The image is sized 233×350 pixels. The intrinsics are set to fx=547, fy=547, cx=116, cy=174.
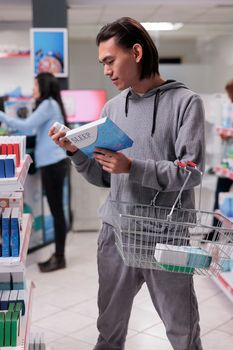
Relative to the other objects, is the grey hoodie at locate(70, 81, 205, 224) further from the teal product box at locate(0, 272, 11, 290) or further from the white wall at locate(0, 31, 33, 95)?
the white wall at locate(0, 31, 33, 95)

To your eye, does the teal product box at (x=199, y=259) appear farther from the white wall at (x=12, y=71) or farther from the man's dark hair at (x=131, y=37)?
the white wall at (x=12, y=71)

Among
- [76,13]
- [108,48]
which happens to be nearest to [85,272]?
[108,48]

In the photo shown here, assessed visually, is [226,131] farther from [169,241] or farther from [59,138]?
[59,138]

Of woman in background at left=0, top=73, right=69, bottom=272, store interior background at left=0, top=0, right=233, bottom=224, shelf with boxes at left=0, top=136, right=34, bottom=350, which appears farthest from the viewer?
store interior background at left=0, top=0, right=233, bottom=224

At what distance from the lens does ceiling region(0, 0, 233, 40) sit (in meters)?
8.31

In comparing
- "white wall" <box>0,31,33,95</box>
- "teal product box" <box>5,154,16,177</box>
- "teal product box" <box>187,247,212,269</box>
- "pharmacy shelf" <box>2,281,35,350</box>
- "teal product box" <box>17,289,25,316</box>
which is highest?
"white wall" <box>0,31,33,95</box>

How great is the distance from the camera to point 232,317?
388 cm

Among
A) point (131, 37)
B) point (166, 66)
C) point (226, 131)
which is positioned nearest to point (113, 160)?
point (131, 37)

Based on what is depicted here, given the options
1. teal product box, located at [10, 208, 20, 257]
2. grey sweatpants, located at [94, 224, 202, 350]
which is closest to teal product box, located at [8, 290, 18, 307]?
teal product box, located at [10, 208, 20, 257]

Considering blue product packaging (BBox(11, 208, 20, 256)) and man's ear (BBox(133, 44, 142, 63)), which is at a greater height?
man's ear (BBox(133, 44, 142, 63))

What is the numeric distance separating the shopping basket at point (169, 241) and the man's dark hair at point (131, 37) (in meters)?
0.47

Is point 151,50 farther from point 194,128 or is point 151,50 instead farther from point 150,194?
point 150,194

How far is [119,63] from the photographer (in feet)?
7.16

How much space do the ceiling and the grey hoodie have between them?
210 inches
